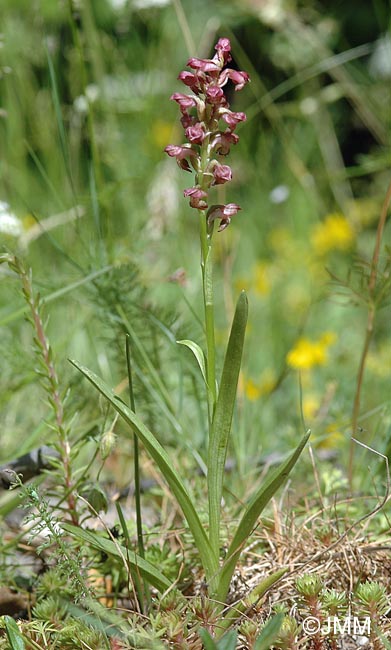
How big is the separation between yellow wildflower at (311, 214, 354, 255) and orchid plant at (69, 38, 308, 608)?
196 cm

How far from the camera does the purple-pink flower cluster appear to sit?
3.01ft

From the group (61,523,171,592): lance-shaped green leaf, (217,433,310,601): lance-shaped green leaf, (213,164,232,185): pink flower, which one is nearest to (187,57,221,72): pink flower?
(213,164,232,185): pink flower

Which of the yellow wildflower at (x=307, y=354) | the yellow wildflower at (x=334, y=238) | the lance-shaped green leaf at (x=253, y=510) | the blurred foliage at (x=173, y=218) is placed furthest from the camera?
the yellow wildflower at (x=334, y=238)

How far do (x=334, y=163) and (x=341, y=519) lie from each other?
9.13ft

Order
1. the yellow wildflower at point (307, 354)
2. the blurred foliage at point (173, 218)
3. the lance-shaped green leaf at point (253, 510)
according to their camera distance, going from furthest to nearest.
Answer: the yellow wildflower at point (307, 354) → the blurred foliage at point (173, 218) → the lance-shaped green leaf at point (253, 510)

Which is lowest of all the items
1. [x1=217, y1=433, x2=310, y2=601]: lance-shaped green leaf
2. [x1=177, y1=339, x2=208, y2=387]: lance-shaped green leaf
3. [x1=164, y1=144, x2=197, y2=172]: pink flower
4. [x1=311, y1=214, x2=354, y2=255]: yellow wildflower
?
[x1=217, y1=433, x2=310, y2=601]: lance-shaped green leaf

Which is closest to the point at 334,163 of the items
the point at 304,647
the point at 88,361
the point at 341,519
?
the point at 88,361

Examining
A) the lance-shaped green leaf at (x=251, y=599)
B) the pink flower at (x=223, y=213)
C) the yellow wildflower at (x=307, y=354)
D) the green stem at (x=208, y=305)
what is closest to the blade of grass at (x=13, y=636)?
the lance-shaped green leaf at (x=251, y=599)

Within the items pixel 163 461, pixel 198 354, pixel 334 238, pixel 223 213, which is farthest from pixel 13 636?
pixel 334 238

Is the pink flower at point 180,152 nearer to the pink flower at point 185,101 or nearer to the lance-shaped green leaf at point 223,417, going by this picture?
the pink flower at point 185,101

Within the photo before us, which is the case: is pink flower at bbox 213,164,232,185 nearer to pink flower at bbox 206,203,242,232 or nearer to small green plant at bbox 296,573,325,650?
pink flower at bbox 206,203,242,232

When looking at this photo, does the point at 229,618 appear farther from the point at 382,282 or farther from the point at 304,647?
the point at 382,282

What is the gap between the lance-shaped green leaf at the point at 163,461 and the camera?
2.91 ft

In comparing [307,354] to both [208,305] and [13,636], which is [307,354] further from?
[13,636]
